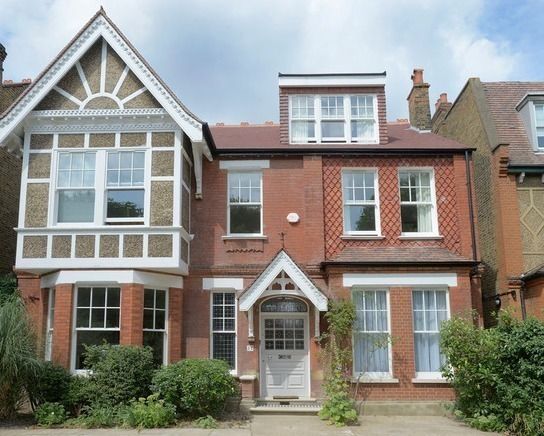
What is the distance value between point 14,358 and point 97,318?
241cm

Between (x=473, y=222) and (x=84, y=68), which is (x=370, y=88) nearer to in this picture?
(x=473, y=222)

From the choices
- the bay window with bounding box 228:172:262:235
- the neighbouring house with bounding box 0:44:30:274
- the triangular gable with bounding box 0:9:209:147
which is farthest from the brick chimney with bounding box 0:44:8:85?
the bay window with bounding box 228:172:262:235

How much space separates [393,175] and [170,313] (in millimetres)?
7433

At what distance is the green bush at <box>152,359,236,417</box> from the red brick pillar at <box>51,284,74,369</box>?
98.9 inches

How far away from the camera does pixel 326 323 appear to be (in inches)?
582

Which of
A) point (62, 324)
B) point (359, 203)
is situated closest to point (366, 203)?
point (359, 203)

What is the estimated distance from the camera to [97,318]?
13922 millimetres

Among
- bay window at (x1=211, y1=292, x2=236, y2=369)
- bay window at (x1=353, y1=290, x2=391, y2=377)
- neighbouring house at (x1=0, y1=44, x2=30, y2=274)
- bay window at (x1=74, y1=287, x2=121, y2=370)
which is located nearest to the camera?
bay window at (x1=74, y1=287, x2=121, y2=370)

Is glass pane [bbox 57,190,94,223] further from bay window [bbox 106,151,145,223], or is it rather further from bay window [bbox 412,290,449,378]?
bay window [bbox 412,290,449,378]

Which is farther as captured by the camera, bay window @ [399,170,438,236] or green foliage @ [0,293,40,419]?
Answer: bay window @ [399,170,438,236]

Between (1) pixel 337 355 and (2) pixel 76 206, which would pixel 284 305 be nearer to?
(1) pixel 337 355

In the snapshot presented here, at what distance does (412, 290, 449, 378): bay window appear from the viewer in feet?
47.6

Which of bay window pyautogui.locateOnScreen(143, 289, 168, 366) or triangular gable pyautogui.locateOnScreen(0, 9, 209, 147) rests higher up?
triangular gable pyautogui.locateOnScreen(0, 9, 209, 147)

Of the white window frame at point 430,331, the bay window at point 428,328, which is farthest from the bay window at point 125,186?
the bay window at point 428,328
